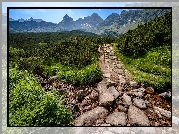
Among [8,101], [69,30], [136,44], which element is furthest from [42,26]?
[136,44]

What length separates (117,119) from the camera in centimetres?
606

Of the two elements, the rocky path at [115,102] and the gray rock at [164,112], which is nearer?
the rocky path at [115,102]

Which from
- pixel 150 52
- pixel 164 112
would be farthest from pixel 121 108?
pixel 150 52

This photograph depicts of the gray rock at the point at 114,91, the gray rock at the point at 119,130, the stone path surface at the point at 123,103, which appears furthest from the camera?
the gray rock at the point at 114,91

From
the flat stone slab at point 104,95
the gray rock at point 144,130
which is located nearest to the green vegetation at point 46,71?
the flat stone slab at point 104,95

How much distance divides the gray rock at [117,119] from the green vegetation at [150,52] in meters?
0.85

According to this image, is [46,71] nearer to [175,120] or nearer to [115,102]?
[115,102]

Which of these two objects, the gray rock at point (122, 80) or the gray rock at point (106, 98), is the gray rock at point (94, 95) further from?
the gray rock at point (122, 80)

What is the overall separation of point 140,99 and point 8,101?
2659 millimetres

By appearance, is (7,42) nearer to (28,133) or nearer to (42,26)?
(42,26)

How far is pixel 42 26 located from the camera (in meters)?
6.36

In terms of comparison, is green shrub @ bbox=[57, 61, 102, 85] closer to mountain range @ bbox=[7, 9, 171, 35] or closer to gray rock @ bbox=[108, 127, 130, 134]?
mountain range @ bbox=[7, 9, 171, 35]

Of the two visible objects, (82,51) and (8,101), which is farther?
(82,51)

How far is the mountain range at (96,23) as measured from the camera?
625cm
